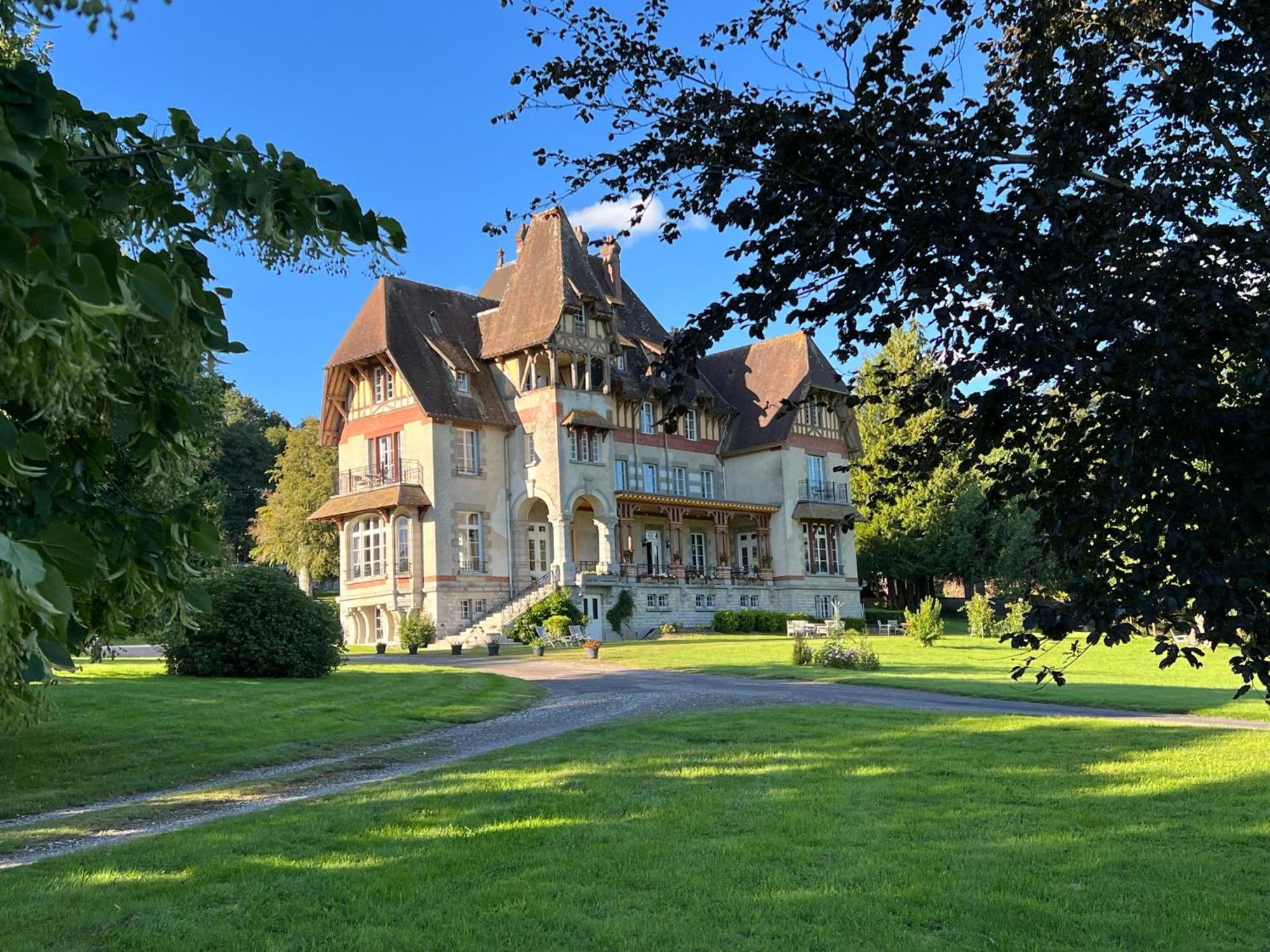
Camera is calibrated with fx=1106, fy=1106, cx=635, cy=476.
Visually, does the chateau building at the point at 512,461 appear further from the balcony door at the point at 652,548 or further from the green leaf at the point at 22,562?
the green leaf at the point at 22,562

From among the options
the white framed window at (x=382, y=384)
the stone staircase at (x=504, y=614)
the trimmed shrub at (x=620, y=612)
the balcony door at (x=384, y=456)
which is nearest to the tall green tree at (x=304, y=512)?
the balcony door at (x=384, y=456)

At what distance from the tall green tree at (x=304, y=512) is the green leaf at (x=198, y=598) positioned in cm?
5516

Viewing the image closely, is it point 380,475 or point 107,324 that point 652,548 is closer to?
point 380,475

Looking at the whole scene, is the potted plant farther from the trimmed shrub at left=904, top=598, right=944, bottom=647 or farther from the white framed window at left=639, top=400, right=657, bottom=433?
the trimmed shrub at left=904, top=598, right=944, bottom=647

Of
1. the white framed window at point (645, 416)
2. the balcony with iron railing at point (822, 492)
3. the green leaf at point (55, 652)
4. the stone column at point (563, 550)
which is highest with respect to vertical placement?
the white framed window at point (645, 416)

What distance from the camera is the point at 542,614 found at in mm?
40500

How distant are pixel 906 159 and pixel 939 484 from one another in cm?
5739

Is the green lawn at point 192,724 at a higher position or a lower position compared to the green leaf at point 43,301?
lower

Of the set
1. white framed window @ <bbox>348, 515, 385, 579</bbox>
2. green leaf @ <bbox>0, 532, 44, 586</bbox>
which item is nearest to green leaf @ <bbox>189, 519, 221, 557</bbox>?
green leaf @ <bbox>0, 532, 44, 586</bbox>

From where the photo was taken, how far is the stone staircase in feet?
133

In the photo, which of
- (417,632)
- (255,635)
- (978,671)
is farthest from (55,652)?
(417,632)

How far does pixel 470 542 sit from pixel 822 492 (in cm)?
1867

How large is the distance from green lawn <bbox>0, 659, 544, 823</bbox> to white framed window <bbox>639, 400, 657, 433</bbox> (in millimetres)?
27390

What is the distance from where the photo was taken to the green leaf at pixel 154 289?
2959 millimetres
